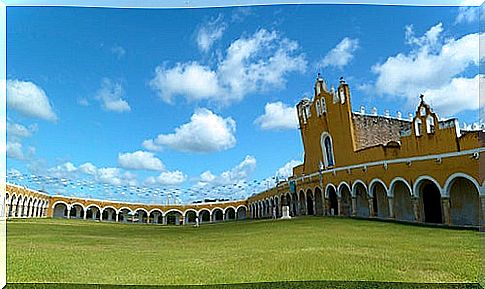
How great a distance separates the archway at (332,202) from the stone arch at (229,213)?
21.9 meters

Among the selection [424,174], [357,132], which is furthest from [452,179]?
[357,132]

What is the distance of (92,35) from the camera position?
8.55 m

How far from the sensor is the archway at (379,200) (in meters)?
14.5

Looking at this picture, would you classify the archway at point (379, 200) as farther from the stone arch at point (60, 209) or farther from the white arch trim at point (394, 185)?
Answer: the stone arch at point (60, 209)

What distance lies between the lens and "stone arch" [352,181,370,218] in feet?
51.0

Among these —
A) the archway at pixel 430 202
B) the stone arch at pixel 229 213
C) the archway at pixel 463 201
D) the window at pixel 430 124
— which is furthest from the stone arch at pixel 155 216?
the archway at pixel 463 201

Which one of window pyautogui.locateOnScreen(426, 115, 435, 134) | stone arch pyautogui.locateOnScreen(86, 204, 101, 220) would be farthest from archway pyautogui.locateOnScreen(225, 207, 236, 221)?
window pyautogui.locateOnScreen(426, 115, 435, 134)

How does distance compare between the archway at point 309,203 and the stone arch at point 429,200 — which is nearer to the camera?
the stone arch at point 429,200

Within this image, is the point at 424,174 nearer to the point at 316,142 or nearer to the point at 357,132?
the point at 357,132

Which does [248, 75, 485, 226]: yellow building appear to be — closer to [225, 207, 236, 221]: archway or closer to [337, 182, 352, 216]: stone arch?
[337, 182, 352, 216]: stone arch

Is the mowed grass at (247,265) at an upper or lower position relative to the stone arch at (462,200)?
lower

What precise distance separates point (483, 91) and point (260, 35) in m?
6.59

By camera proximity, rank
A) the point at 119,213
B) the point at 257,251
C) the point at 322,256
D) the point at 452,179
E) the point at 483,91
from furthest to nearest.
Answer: the point at 119,213, the point at 452,179, the point at 257,251, the point at 322,256, the point at 483,91

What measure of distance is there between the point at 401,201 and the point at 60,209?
28926 millimetres
